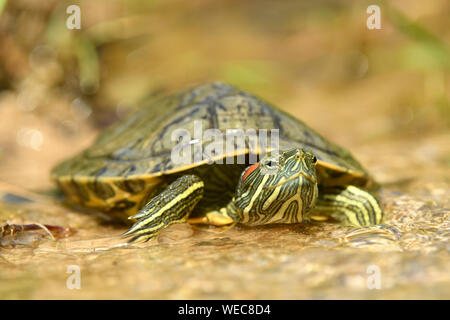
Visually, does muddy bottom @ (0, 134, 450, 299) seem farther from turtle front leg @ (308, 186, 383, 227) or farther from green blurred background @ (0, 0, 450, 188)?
green blurred background @ (0, 0, 450, 188)

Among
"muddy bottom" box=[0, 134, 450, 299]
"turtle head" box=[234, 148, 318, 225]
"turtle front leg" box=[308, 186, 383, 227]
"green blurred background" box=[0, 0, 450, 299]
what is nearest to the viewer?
"muddy bottom" box=[0, 134, 450, 299]

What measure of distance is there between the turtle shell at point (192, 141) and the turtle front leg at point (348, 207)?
146mm

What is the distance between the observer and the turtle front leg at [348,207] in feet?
10.0

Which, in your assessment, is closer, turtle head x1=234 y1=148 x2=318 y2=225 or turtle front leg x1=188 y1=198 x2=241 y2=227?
turtle head x1=234 y1=148 x2=318 y2=225

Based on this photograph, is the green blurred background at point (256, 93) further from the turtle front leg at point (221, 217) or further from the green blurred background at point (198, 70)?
the turtle front leg at point (221, 217)

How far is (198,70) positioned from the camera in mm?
10344

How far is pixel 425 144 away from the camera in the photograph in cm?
543

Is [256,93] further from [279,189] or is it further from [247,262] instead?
[247,262]

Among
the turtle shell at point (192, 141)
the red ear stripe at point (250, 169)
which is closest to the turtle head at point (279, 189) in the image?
the red ear stripe at point (250, 169)

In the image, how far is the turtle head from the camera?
2.62 m

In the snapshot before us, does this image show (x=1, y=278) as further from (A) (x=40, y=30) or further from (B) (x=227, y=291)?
(A) (x=40, y=30)

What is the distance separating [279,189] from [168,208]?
2.41 ft

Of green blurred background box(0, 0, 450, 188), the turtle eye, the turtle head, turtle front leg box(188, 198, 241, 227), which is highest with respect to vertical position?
green blurred background box(0, 0, 450, 188)

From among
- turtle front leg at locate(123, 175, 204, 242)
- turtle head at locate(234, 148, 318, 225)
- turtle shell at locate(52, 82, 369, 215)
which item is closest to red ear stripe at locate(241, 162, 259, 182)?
turtle head at locate(234, 148, 318, 225)
